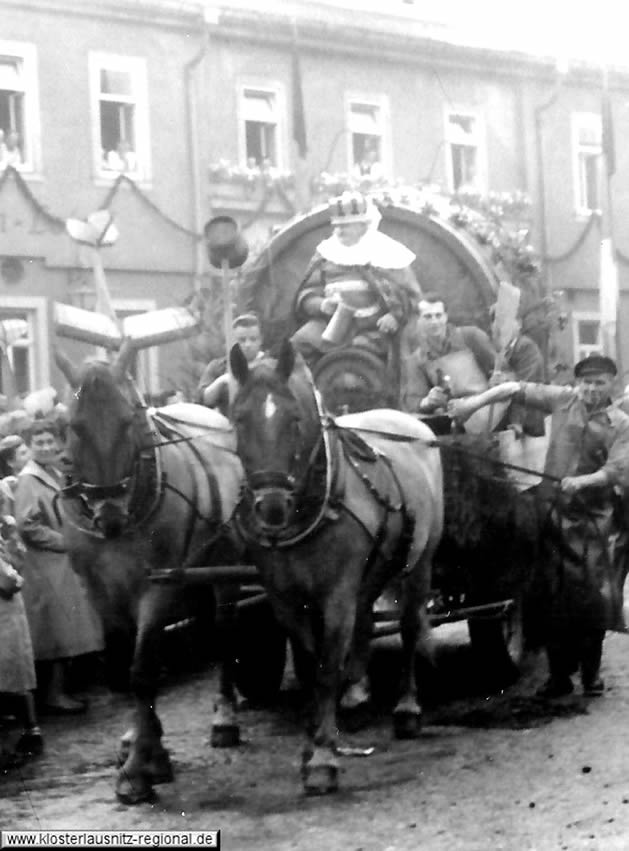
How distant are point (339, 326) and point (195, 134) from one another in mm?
6834

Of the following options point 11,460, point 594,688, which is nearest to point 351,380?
point 11,460

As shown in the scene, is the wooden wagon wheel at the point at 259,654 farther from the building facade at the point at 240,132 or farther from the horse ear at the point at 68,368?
the building facade at the point at 240,132

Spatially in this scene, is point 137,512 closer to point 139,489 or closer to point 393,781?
point 139,489

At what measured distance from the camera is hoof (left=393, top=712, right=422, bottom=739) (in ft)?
25.2

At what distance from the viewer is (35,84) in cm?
1523

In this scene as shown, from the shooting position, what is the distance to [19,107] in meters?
15.2

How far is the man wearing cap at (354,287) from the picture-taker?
9336 mm

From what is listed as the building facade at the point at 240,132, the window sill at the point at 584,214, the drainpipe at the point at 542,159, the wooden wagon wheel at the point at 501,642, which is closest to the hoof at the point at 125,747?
the wooden wagon wheel at the point at 501,642

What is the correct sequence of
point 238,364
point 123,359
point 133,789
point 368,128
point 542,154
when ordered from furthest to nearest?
point 542,154, point 368,128, point 123,359, point 133,789, point 238,364

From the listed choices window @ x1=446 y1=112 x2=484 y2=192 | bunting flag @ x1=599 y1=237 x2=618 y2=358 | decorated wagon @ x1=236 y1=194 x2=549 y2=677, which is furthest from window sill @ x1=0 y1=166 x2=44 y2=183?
decorated wagon @ x1=236 y1=194 x2=549 y2=677

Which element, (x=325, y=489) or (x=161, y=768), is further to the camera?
(x=161, y=768)

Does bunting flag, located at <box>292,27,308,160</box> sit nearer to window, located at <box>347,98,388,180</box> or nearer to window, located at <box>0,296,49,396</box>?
window, located at <box>347,98,388,180</box>

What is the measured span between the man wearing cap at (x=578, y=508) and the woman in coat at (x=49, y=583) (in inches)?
85.9

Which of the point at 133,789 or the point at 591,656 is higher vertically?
the point at 591,656
